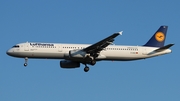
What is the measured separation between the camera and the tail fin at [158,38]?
263 feet

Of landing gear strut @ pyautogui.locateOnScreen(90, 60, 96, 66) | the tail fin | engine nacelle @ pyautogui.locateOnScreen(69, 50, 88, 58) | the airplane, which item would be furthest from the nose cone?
the tail fin

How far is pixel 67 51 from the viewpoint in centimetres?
7306

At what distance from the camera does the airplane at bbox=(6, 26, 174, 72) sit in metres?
72.1

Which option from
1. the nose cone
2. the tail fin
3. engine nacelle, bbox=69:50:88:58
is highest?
the tail fin

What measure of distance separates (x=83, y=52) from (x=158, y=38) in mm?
15612

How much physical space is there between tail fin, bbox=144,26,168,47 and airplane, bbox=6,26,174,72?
7.90ft

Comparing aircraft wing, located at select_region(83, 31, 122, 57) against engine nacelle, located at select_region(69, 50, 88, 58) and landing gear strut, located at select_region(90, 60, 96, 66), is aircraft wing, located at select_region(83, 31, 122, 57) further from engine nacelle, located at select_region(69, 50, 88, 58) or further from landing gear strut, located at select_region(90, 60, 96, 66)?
landing gear strut, located at select_region(90, 60, 96, 66)

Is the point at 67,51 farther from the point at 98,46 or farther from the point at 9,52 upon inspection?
the point at 9,52

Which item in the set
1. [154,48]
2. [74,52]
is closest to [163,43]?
[154,48]

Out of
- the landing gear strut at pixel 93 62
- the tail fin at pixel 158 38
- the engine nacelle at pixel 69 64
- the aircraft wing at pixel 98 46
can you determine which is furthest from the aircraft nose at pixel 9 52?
the tail fin at pixel 158 38

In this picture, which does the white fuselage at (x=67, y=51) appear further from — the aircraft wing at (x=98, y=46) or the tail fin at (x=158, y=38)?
the tail fin at (x=158, y=38)

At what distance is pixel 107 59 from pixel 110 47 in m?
1.99

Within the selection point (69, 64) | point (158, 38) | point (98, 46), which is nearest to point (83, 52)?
point (98, 46)

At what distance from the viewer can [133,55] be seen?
76.1m
